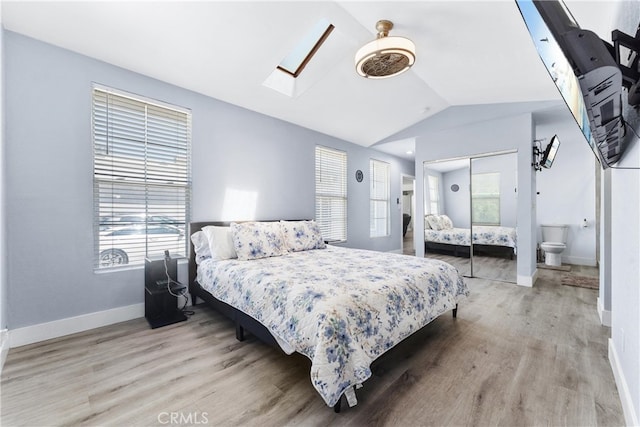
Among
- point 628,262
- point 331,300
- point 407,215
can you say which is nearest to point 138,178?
point 331,300

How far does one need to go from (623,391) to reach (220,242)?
3.32 meters

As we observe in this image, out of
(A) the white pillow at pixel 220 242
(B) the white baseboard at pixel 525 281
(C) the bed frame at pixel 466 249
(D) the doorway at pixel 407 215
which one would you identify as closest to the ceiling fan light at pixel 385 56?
(A) the white pillow at pixel 220 242

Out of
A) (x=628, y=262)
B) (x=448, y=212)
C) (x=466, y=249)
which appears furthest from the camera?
(x=448, y=212)

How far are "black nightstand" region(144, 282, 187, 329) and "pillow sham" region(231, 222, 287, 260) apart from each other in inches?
30.6

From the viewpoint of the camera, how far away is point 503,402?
1.54 metres

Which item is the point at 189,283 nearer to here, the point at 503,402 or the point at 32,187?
the point at 32,187

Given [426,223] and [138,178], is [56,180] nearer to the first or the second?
[138,178]

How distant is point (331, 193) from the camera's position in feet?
16.5

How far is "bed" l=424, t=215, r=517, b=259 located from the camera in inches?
164

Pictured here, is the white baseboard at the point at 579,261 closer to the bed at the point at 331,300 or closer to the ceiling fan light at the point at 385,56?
the bed at the point at 331,300

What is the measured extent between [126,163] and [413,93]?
12.8 ft

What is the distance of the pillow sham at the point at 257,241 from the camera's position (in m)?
2.91

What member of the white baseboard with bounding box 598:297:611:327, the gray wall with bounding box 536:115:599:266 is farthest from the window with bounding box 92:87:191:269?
the gray wall with bounding box 536:115:599:266

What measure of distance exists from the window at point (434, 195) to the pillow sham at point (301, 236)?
244 centimetres
